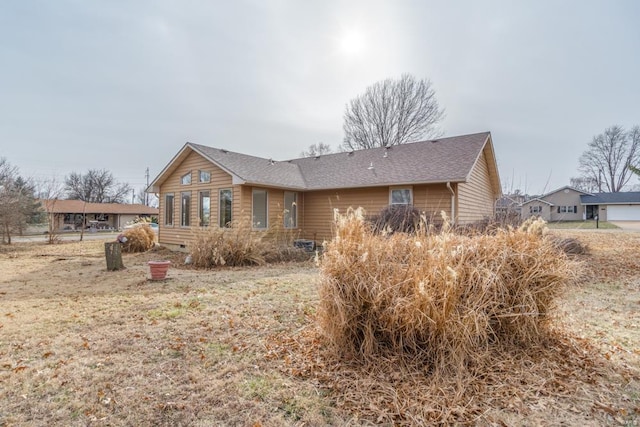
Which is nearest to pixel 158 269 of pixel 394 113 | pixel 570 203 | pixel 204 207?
pixel 204 207

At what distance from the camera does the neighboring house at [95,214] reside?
110 feet

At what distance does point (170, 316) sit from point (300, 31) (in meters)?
9.06

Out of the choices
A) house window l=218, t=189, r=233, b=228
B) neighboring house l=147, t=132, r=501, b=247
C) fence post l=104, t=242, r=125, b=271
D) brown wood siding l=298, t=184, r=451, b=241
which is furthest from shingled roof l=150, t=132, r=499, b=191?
fence post l=104, t=242, r=125, b=271

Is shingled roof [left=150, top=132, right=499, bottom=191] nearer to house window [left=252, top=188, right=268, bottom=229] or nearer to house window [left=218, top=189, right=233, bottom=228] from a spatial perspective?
house window [left=252, top=188, right=268, bottom=229]

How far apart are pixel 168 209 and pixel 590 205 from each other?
46.4 m

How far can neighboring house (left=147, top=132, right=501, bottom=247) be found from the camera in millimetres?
10820

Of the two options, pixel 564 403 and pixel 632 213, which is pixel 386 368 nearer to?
pixel 564 403

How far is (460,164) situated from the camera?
1064 centimetres

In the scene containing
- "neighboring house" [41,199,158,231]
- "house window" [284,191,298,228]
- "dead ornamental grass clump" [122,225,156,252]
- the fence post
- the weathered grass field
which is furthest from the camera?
"neighboring house" [41,199,158,231]

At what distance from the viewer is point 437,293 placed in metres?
2.63

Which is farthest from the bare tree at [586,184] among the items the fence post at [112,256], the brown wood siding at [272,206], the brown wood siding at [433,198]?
the fence post at [112,256]

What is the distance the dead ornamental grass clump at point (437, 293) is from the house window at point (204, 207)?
10097 mm

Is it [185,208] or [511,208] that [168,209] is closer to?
[185,208]

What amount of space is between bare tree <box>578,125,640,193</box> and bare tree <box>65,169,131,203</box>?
67.4 meters
